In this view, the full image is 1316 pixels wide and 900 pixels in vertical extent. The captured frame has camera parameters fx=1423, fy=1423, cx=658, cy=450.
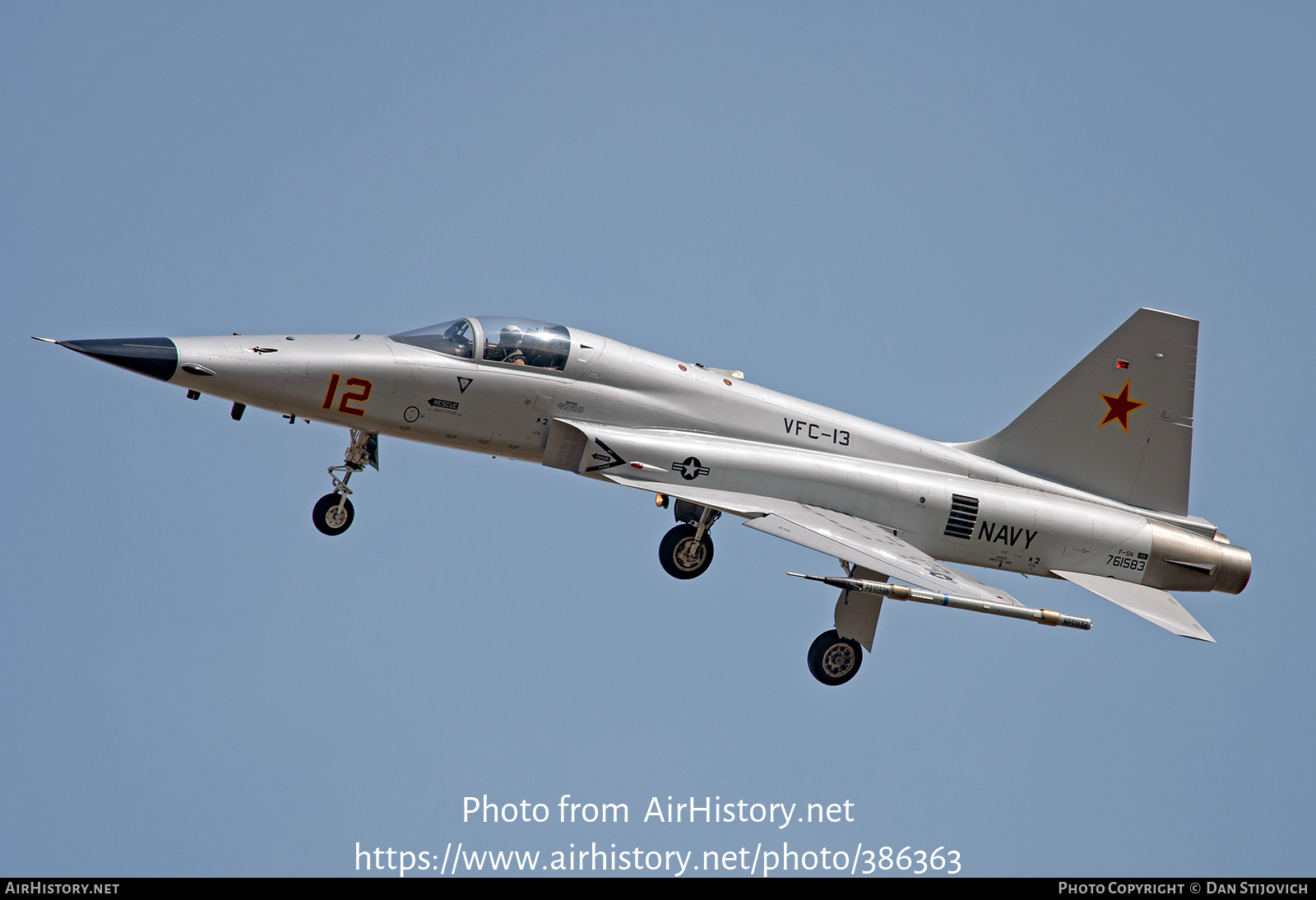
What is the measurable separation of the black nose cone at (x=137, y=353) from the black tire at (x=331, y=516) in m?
2.80

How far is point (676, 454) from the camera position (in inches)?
774

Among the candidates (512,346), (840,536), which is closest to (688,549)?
(840,536)

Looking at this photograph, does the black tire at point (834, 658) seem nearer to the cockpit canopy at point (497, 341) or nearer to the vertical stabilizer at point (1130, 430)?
the vertical stabilizer at point (1130, 430)

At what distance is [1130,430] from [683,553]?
7862 mm

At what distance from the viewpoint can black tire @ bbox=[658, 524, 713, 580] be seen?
19906 millimetres

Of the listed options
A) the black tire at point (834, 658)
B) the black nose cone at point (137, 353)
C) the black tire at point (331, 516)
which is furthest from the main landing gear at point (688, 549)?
the black nose cone at point (137, 353)

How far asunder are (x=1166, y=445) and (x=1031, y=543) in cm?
316

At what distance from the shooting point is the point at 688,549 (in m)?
19.9

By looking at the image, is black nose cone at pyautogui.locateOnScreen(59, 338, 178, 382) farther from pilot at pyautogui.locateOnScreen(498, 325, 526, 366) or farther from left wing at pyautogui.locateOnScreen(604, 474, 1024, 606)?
left wing at pyautogui.locateOnScreen(604, 474, 1024, 606)

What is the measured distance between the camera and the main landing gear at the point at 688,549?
19.9 meters
